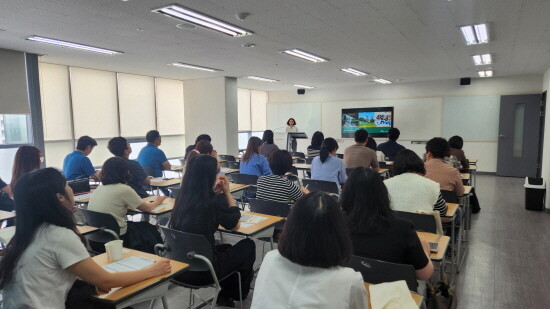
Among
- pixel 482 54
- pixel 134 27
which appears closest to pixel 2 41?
pixel 134 27

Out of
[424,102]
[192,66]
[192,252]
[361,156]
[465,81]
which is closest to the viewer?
[192,252]

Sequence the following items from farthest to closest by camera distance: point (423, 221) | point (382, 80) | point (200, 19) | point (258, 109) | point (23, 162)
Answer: point (258, 109) < point (382, 80) < point (200, 19) < point (23, 162) < point (423, 221)

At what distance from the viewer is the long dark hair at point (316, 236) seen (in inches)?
45.9

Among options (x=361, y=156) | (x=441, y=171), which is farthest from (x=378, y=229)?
(x=361, y=156)

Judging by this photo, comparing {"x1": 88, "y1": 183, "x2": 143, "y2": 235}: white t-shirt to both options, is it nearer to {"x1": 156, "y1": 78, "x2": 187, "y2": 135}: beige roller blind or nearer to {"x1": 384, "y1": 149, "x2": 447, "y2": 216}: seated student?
{"x1": 384, "y1": 149, "x2": 447, "y2": 216}: seated student

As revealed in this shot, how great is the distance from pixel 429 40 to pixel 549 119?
3152mm

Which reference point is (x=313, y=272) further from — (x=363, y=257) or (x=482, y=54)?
(x=482, y=54)

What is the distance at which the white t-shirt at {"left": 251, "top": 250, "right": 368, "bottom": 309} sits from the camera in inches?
44.6

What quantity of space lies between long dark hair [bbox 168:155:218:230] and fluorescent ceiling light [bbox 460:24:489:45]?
12.8 feet

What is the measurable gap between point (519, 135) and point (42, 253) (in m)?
11.0

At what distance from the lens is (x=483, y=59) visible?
6879 mm

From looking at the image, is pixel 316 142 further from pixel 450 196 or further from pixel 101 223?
pixel 101 223

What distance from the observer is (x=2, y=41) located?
5023mm

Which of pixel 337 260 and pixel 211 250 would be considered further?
pixel 211 250
